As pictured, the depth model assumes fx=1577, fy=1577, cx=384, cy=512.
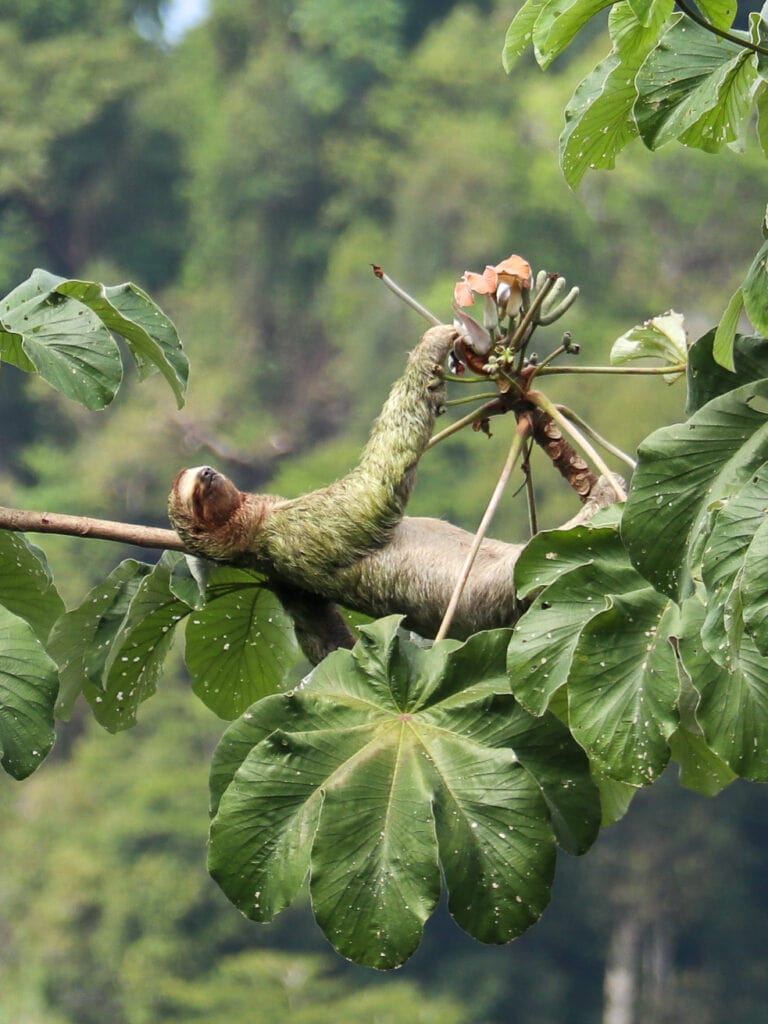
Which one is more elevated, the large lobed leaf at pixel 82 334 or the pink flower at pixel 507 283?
the large lobed leaf at pixel 82 334

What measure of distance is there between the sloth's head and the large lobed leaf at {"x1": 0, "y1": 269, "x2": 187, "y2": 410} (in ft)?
1.12

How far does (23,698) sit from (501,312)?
0.94 metres

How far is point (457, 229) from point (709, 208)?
6097 mm

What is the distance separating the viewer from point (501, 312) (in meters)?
2.47

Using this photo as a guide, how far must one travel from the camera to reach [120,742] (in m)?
31.2

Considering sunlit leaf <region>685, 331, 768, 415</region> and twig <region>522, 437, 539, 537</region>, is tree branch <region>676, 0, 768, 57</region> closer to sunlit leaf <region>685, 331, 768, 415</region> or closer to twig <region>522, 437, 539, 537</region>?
sunlit leaf <region>685, 331, 768, 415</region>

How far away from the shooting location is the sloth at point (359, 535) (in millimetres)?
2861

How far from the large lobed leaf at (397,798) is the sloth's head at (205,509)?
2.53 ft

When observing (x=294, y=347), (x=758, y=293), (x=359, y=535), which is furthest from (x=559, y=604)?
(x=294, y=347)

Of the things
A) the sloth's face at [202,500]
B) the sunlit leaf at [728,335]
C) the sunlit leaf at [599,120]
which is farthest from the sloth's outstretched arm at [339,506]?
the sunlit leaf at [728,335]

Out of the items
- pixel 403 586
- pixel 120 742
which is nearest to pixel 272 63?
pixel 120 742

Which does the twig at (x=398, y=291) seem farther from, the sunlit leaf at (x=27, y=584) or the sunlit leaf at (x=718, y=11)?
the sunlit leaf at (x=27, y=584)

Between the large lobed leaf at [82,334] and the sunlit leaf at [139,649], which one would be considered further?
the sunlit leaf at [139,649]

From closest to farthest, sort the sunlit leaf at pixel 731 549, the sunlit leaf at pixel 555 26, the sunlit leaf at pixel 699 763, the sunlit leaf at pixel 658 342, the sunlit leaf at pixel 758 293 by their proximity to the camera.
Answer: the sunlit leaf at pixel 731 549 → the sunlit leaf at pixel 758 293 → the sunlit leaf at pixel 555 26 → the sunlit leaf at pixel 699 763 → the sunlit leaf at pixel 658 342
